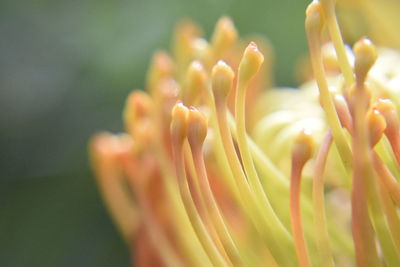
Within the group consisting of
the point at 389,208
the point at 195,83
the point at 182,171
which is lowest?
the point at 389,208

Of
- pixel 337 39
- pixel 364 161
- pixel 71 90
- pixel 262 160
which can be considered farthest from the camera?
pixel 71 90

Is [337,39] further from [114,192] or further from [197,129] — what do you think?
[114,192]

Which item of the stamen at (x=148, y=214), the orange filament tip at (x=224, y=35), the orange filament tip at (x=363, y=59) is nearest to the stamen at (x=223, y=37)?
the orange filament tip at (x=224, y=35)

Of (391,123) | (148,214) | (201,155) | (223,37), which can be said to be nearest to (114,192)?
(148,214)

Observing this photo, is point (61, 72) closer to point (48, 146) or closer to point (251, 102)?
point (48, 146)

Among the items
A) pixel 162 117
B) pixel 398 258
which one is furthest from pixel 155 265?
pixel 398 258

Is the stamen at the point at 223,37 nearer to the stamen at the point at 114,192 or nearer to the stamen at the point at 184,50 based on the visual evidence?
the stamen at the point at 184,50

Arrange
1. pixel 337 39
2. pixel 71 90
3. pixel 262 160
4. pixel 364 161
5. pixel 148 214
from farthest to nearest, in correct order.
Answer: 1. pixel 71 90
2. pixel 148 214
3. pixel 262 160
4. pixel 337 39
5. pixel 364 161
